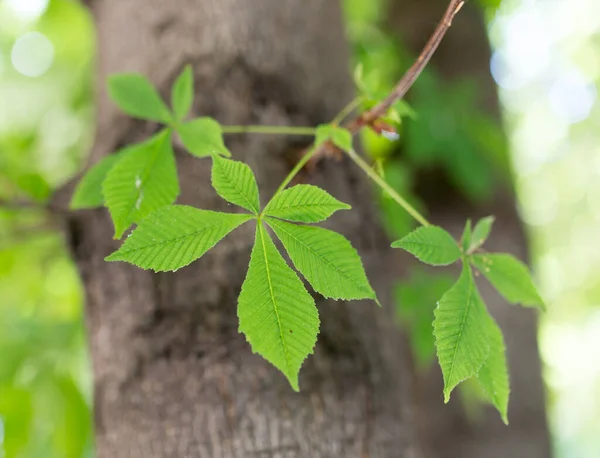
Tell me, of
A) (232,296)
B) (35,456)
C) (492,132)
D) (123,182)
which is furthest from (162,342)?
(492,132)

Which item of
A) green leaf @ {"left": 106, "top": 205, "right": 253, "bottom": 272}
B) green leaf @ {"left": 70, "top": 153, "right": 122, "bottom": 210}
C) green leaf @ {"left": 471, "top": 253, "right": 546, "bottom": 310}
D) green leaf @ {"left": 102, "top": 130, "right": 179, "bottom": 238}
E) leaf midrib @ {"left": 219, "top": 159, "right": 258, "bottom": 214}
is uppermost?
green leaf @ {"left": 70, "top": 153, "right": 122, "bottom": 210}

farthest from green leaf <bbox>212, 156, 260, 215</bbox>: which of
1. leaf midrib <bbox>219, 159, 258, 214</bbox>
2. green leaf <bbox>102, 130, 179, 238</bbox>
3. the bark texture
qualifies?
the bark texture

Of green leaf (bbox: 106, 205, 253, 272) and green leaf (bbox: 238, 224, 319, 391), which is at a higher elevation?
green leaf (bbox: 106, 205, 253, 272)

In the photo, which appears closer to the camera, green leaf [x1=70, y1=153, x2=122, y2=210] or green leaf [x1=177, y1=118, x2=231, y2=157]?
green leaf [x1=177, y1=118, x2=231, y2=157]

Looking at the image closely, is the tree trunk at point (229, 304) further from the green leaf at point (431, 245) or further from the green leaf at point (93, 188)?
the green leaf at point (431, 245)

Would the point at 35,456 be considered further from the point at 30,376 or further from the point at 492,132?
the point at 492,132

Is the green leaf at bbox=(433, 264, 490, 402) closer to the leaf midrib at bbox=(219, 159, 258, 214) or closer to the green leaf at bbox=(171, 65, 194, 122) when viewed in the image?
the leaf midrib at bbox=(219, 159, 258, 214)

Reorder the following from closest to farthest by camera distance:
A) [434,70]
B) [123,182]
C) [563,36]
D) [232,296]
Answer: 1. [123,182]
2. [232,296]
3. [434,70]
4. [563,36]

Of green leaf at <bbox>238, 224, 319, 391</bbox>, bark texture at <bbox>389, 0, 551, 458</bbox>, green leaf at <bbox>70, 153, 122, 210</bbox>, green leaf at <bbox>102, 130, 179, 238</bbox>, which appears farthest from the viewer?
bark texture at <bbox>389, 0, 551, 458</bbox>
